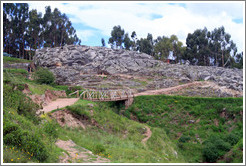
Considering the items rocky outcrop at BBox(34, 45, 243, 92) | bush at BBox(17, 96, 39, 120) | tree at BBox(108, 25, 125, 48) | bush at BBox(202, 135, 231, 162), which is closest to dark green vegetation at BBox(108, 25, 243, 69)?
tree at BBox(108, 25, 125, 48)

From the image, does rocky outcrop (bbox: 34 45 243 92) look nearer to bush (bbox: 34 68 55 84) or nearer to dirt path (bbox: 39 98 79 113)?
bush (bbox: 34 68 55 84)

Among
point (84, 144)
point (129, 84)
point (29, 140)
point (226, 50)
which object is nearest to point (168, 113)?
point (129, 84)

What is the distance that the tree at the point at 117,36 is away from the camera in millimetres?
64625

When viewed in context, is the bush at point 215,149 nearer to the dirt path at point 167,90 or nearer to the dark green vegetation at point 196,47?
the dirt path at point 167,90

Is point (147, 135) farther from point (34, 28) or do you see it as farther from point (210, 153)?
point (34, 28)

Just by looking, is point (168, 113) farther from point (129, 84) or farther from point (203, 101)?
point (129, 84)

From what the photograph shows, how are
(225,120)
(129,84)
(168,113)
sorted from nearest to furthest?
1. (225,120)
2. (168,113)
3. (129,84)

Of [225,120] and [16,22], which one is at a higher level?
[16,22]

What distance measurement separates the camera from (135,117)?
1046 inches

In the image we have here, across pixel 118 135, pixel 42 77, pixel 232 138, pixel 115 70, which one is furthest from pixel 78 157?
pixel 115 70

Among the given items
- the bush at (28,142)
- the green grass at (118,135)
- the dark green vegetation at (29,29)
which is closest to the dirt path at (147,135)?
the green grass at (118,135)

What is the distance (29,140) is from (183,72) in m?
39.9

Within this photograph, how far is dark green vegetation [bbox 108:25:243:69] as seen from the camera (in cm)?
6003

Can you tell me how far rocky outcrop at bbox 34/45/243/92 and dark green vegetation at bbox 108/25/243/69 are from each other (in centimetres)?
1393
